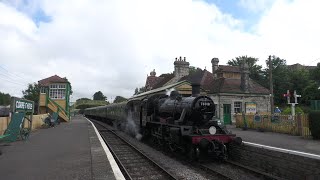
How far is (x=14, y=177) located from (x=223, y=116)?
22890mm

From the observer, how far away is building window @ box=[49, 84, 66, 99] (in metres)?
38.3

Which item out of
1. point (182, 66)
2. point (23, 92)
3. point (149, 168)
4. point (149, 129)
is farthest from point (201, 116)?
point (23, 92)

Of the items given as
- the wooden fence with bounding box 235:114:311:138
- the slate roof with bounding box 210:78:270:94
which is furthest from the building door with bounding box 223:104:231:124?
the wooden fence with bounding box 235:114:311:138

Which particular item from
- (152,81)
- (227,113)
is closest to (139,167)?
(227,113)

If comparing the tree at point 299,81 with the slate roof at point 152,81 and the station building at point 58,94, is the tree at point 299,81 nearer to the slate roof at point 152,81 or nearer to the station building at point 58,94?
the slate roof at point 152,81

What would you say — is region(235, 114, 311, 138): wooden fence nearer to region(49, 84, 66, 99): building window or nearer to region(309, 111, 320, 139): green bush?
region(309, 111, 320, 139): green bush

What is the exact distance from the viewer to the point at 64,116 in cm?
3825

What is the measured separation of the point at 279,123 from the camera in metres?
19.3

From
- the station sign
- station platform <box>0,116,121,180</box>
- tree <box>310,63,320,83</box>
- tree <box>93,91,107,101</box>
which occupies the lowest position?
station platform <box>0,116,121,180</box>

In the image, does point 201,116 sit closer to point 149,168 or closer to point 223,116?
point 149,168

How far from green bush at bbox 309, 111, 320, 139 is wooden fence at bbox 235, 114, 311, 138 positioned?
35.3 inches

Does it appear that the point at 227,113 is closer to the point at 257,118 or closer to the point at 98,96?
the point at 257,118

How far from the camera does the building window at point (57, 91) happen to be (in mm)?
38281

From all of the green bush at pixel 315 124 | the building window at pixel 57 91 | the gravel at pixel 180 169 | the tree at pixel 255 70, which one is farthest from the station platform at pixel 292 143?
the tree at pixel 255 70
